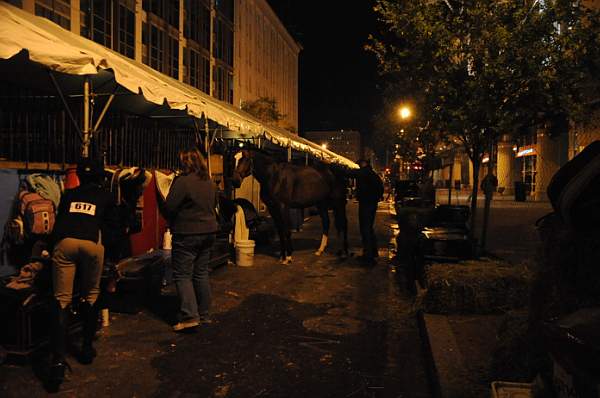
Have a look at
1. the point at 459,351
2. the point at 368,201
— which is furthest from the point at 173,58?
the point at 459,351

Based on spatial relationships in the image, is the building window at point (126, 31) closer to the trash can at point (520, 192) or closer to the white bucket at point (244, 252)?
the white bucket at point (244, 252)

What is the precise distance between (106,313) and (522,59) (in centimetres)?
725

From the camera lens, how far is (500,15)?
847 centimetres

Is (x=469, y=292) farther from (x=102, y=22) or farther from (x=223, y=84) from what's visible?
(x=223, y=84)

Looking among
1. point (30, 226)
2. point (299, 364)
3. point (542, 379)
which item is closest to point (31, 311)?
point (30, 226)

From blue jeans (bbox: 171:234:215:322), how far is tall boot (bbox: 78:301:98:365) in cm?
112

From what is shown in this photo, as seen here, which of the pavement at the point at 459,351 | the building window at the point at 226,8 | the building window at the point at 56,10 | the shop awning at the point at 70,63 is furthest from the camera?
the building window at the point at 226,8

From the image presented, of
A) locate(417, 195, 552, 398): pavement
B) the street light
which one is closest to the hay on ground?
locate(417, 195, 552, 398): pavement

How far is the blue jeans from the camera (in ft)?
18.5

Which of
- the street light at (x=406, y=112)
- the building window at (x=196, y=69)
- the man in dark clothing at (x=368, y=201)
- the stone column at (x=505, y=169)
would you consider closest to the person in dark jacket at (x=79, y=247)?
the man in dark clothing at (x=368, y=201)

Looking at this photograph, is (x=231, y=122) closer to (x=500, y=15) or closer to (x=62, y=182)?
(x=62, y=182)

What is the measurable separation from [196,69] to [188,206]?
3022cm

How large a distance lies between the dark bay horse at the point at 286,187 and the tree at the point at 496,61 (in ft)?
10.6

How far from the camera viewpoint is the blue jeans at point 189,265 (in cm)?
562
